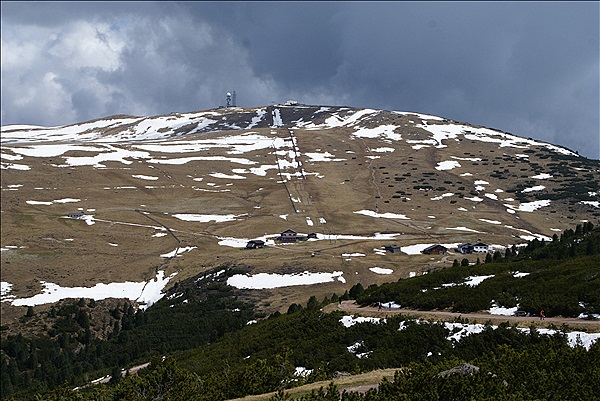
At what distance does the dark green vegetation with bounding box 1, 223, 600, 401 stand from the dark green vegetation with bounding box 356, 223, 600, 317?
9cm

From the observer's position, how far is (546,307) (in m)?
27.5

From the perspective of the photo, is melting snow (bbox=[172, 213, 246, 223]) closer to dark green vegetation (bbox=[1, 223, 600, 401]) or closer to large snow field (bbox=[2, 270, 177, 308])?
large snow field (bbox=[2, 270, 177, 308])

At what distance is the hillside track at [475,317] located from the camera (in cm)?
2461

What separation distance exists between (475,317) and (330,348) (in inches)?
323

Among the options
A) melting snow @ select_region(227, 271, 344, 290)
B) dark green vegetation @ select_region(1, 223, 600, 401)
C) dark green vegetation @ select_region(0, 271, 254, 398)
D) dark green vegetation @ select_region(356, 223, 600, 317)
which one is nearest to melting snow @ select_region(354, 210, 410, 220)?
melting snow @ select_region(227, 271, 344, 290)

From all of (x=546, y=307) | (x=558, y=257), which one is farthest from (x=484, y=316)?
(x=558, y=257)

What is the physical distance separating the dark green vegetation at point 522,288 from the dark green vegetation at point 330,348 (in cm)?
9

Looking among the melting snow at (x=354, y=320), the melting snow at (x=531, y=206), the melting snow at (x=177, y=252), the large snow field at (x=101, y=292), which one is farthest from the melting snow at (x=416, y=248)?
the melting snow at (x=354, y=320)

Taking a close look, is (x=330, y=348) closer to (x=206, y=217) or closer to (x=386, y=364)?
(x=386, y=364)

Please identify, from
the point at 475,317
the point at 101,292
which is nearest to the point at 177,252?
the point at 101,292

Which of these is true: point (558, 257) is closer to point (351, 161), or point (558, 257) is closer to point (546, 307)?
point (546, 307)

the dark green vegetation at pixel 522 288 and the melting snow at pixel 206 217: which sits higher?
the melting snow at pixel 206 217

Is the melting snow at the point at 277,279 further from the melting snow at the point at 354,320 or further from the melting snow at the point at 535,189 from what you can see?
the melting snow at the point at 535,189

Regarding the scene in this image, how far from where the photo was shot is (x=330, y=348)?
2827 centimetres
